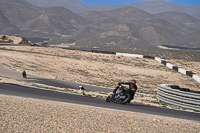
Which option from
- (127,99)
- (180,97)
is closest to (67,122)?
(127,99)

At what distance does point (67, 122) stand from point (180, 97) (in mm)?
10363

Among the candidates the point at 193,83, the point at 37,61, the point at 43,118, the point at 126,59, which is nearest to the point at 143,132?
the point at 43,118

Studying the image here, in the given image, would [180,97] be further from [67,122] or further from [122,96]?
[67,122]

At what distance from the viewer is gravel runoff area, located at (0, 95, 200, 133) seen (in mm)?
8273

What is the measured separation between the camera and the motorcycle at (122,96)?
539 inches

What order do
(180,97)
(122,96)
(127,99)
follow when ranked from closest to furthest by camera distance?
1. (127,99)
2. (122,96)
3. (180,97)

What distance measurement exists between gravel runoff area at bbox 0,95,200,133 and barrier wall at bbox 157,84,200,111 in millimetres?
6492

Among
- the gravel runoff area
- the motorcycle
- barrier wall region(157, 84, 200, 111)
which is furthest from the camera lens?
barrier wall region(157, 84, 200, 111)

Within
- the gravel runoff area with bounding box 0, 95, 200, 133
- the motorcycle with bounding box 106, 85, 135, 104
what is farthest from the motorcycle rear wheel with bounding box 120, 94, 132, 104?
the gravel runoff area with bounding box 0, 95, 200, 133

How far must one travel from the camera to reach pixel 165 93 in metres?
18.3

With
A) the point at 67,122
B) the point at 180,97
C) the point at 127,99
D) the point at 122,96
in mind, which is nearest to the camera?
the point at 67,122

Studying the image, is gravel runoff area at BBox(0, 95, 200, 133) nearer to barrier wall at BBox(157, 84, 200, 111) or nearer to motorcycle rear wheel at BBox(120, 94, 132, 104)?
motorcycle rear wheel at BBox(120, 94, 132, 104)

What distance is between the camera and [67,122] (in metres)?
8.98

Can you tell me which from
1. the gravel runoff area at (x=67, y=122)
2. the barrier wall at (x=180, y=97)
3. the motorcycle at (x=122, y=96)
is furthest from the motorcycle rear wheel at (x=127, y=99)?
the barrier wall at (x=180, y=97)
